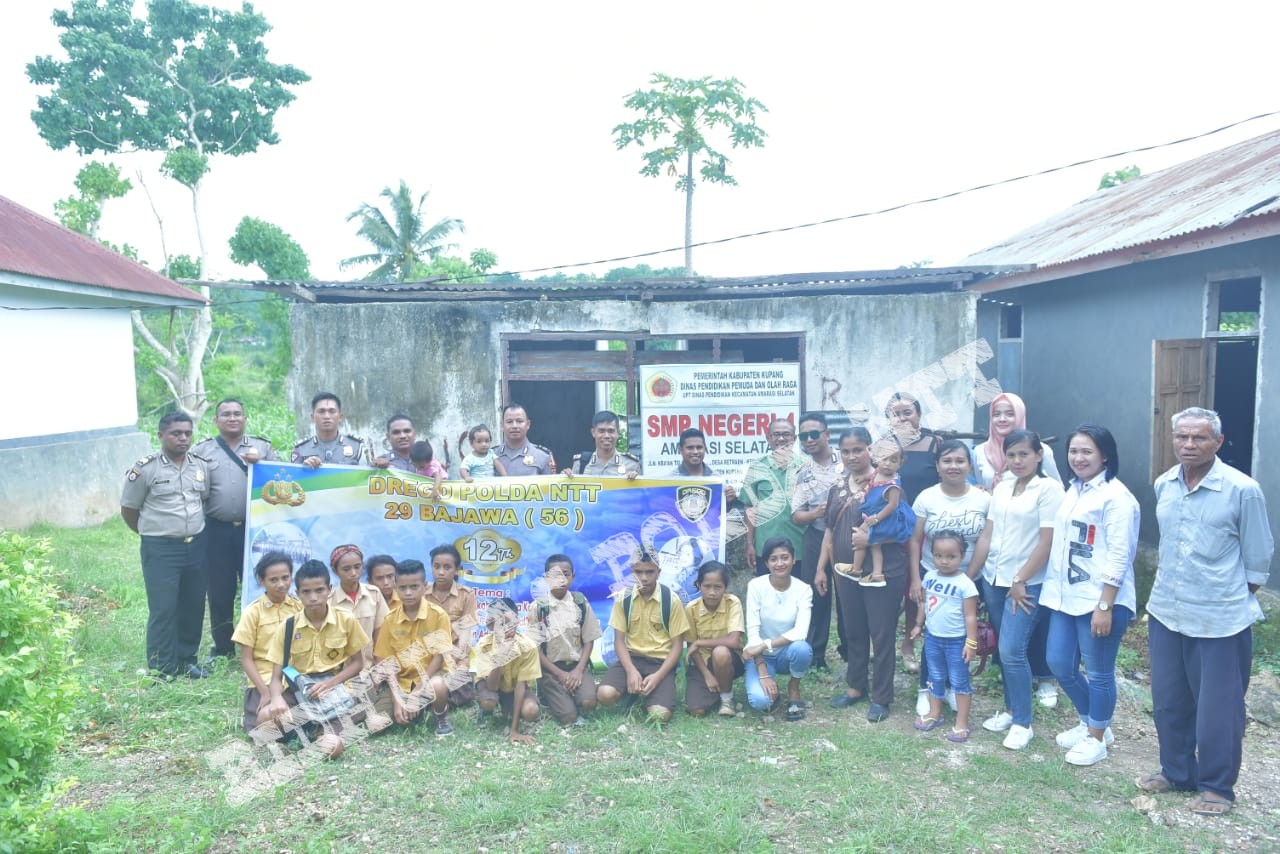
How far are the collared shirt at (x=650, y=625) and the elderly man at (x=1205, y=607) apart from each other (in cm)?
225

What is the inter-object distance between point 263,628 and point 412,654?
2.51ft

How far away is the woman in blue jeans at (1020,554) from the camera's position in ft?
13.6

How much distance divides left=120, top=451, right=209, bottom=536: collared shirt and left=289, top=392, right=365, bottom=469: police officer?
71 centimetres

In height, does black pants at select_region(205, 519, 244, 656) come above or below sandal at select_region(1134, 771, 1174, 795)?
above

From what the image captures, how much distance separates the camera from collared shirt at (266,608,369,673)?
4.36 metres

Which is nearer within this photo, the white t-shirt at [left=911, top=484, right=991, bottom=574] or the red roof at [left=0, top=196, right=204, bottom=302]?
the white t-shirt at [left=911, top=484, right=991, bottom=574]

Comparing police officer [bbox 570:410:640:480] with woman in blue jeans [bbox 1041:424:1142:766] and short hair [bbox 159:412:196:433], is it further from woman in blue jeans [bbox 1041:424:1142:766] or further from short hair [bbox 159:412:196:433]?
woman in blue jeans [bbox 1041:424:1142:766]

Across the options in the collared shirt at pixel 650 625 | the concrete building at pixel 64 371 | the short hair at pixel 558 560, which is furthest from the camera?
the concrete building at pixel 64 371

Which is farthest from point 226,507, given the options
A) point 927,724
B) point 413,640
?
point 927,724

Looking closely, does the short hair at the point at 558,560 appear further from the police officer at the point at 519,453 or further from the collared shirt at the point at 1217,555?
the collared shirt at the point at 1217,555

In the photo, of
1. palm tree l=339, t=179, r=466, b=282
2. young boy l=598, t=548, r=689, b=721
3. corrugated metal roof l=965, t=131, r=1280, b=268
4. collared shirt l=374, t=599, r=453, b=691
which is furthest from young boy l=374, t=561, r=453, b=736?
palm tree l=339, t=179, r=466, b=282

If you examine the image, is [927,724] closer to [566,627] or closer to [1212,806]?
[1212,806]

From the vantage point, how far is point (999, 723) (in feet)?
14.4

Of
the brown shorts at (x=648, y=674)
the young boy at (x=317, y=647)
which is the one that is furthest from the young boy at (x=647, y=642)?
the young boy at (x=317, y=647)
